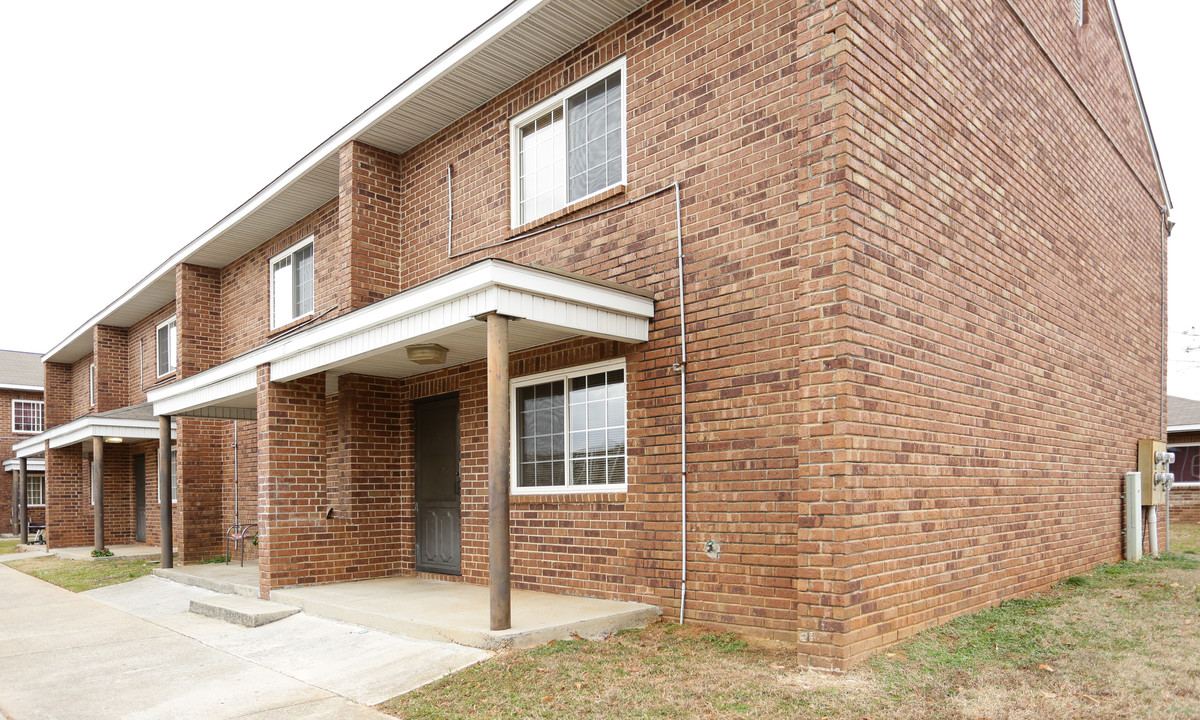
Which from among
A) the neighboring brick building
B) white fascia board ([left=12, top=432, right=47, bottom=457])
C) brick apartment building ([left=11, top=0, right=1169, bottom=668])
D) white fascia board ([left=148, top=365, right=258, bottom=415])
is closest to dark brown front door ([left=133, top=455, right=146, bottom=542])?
white fascia board ([left=12, top=432, right=47, bottom=457])

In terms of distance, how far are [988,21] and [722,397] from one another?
15.9 ft

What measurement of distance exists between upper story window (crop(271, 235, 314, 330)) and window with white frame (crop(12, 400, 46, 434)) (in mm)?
22988

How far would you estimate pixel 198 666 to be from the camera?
23.7 ft

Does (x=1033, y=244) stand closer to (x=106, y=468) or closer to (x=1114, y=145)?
(x=1114, y=145)

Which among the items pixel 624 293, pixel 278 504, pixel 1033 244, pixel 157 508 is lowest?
pixel 157 508

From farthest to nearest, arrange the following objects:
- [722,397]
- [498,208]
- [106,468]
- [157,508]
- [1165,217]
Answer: [106,468] → [157,508] → [1165,217] → [498,208] → [722,397]

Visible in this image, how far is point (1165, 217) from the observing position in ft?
46.1

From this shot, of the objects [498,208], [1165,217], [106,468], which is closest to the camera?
[498,208]

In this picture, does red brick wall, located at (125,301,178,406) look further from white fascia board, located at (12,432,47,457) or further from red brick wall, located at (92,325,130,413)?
white fascia board, located at (12,432,47,457)

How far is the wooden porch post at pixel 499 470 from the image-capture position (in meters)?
6.68

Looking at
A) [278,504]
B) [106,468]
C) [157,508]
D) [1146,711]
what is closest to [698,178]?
[1146,711]

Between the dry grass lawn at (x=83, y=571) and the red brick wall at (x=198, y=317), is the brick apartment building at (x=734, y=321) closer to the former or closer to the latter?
the dry grass lawn at (x=83, y=571)

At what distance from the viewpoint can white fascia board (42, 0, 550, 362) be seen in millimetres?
8683

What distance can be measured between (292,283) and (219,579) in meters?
5.02
